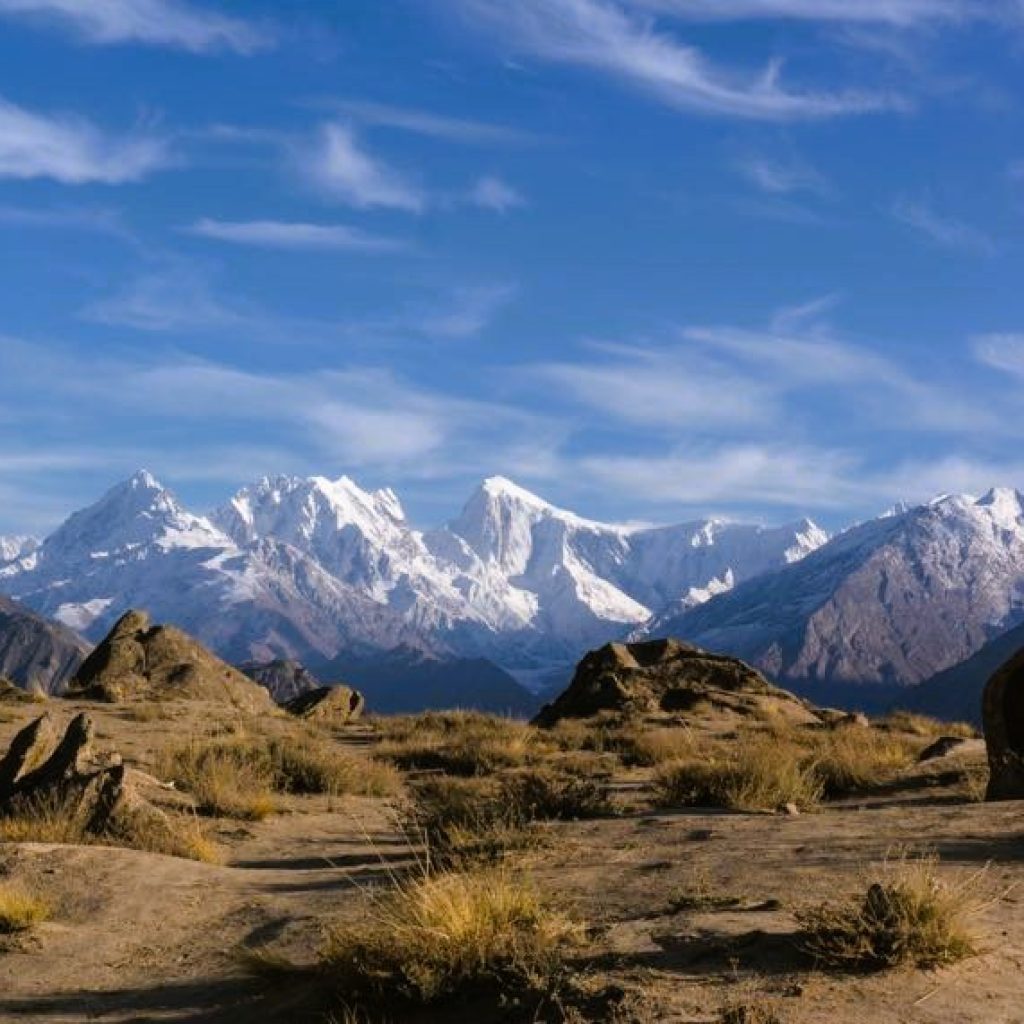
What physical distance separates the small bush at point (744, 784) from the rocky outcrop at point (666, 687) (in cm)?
1667

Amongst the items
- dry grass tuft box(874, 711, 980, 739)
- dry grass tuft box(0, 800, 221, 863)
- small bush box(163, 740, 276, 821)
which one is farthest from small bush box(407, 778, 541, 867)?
dry grass tuft box(874, 711, 980, 739)

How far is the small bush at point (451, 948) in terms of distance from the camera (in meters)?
6.99

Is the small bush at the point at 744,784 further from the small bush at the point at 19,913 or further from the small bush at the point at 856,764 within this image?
the small bush at the point at 19,913

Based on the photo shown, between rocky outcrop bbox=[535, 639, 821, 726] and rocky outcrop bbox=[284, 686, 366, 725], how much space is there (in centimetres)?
688

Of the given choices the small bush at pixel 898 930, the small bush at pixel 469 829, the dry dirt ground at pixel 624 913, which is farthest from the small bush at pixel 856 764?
the small bush at pixel 898 930

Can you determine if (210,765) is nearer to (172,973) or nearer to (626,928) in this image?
(172,973)

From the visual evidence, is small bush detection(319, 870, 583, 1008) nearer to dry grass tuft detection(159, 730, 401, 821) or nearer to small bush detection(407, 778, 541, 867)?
small bush detection(407, 778, 541, 867)

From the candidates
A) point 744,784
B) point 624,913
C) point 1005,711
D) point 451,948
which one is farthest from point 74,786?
point 1005,711

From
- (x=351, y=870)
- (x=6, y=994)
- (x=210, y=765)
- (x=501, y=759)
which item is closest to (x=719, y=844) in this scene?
(x=351, y=870)

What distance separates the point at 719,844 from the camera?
11.7 metres

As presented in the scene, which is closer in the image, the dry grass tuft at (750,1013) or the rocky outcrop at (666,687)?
the dry grass tuft at (750,1013)

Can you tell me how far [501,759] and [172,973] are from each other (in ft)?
47.9

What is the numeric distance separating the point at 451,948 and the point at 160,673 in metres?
33.4

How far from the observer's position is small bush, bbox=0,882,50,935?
9930 mm
